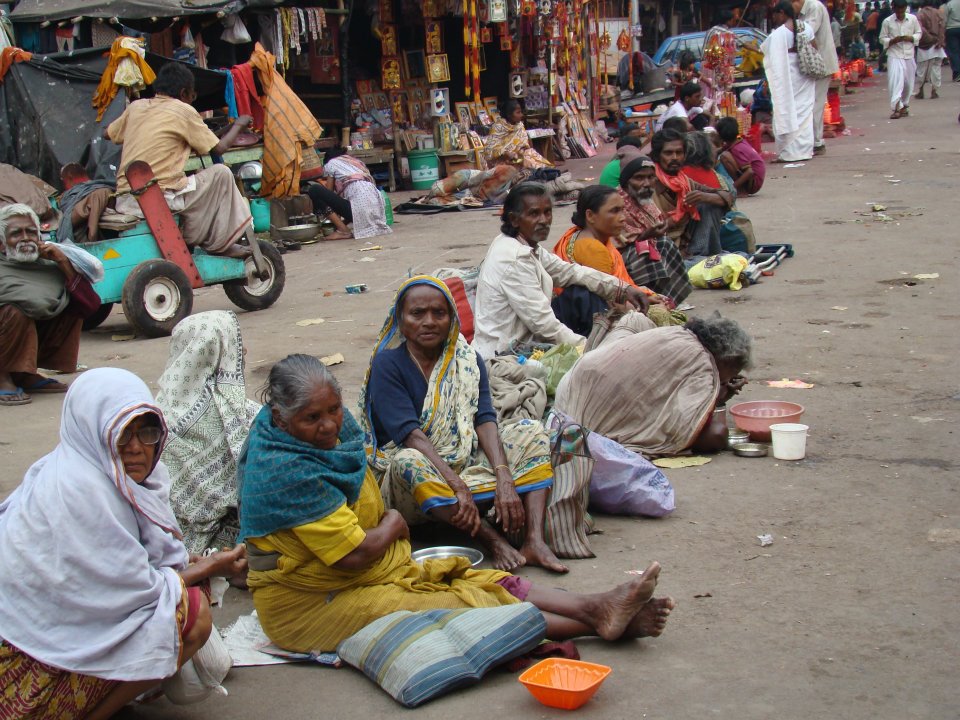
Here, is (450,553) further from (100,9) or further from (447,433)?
(100,9)

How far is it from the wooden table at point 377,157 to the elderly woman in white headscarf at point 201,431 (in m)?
10.9

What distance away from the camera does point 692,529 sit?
4277 mm

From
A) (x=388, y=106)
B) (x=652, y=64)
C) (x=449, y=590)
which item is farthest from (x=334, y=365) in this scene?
(x=652, y=64)

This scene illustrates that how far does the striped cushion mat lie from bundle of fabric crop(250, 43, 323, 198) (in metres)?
8.86

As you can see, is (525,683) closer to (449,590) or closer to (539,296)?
(449,590)

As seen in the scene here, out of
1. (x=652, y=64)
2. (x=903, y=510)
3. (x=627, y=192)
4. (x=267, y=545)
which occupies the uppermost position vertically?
(x=652, y=64)

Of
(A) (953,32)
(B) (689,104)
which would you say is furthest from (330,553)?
(A) (953,32)

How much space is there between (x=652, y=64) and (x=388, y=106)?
12433mm

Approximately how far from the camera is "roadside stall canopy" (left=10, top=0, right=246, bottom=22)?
35.7ft

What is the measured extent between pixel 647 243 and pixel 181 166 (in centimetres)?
363

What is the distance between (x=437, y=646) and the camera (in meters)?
3.12

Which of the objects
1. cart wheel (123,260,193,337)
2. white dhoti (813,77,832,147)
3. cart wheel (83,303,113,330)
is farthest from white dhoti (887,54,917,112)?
cart wheel (83,303,113,330)

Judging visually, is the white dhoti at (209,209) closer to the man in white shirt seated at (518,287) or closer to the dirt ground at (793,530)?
the dirt ground at (793,530)

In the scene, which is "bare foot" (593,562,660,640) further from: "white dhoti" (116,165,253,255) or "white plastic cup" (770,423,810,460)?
"white dhoti" (116,165,253,255)
